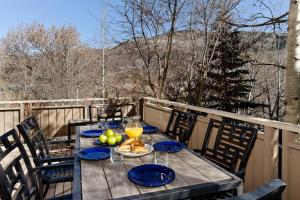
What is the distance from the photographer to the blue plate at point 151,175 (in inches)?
56.7

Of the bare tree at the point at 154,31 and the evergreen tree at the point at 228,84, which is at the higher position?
the bare tree at the point at 154,31

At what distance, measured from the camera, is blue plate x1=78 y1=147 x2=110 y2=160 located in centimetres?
188

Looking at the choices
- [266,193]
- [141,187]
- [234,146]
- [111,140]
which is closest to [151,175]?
[141,187]

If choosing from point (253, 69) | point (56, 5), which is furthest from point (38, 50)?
point (253, 69)

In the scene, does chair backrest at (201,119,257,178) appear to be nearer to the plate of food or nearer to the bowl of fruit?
the plate of food

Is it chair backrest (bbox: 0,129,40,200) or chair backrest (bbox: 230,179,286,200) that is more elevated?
chair backrest (bbox: 230,179,286,200)

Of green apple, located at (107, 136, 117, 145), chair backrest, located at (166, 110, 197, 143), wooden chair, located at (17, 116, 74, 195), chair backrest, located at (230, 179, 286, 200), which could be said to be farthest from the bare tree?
chair backrest, located at (230, 179, 286, 200)

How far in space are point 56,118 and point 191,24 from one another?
186 inches

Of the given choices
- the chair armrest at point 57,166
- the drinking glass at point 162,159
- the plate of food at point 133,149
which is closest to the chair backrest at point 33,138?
the chair armrest at point 57,166

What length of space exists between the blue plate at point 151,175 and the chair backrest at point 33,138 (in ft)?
3.96

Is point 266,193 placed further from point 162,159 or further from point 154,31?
point 154,31

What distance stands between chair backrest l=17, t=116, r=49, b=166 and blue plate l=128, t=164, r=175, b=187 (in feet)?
3.96

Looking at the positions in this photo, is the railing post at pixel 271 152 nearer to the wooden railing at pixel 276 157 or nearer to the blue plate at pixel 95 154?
the wooden railing at pixel 276 157

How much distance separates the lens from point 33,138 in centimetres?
254
